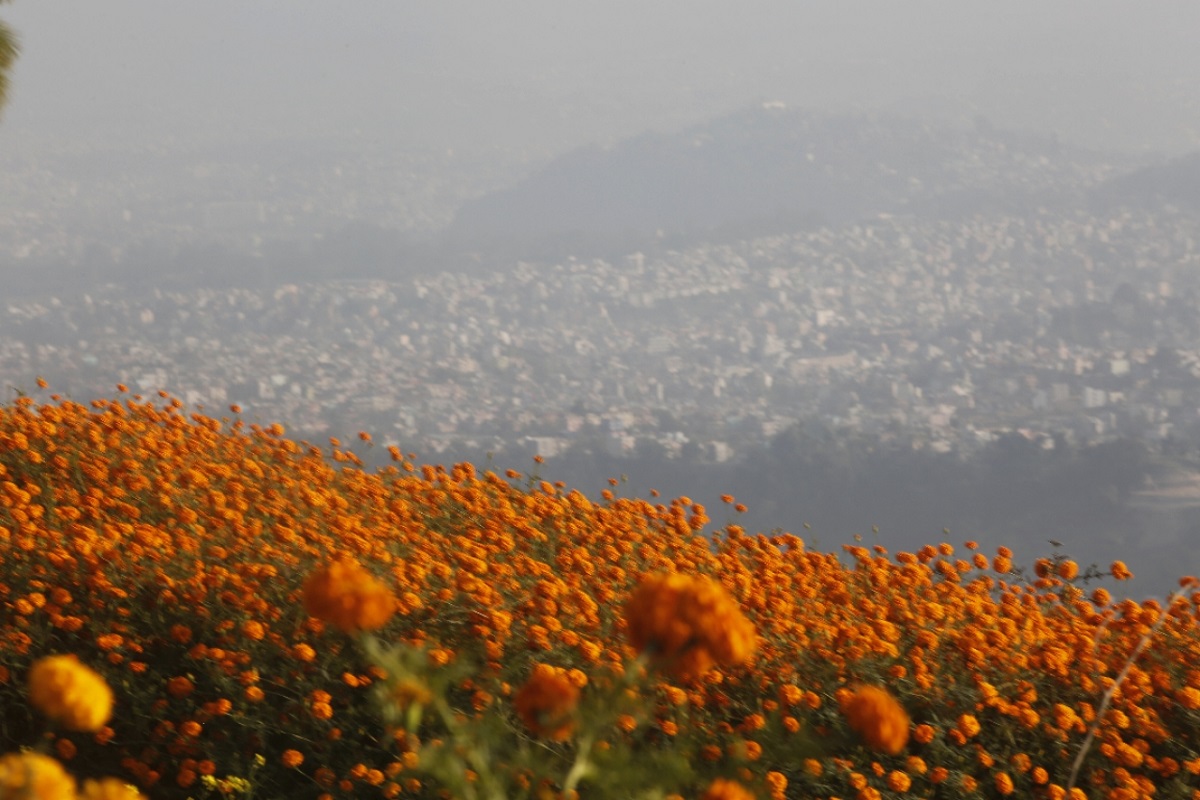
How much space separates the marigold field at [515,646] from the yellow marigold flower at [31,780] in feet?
4.68

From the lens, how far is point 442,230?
15000 cm

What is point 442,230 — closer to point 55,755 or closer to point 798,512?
point 798,512

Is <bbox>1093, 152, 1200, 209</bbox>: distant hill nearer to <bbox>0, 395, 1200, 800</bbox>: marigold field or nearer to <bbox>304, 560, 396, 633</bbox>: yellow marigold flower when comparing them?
<bbox>0, 395, 1200, 800</bbox>: marigold field

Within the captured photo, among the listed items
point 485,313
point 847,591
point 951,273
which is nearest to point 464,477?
point 847,591

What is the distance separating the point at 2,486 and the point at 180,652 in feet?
5.21

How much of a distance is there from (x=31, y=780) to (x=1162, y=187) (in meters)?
125

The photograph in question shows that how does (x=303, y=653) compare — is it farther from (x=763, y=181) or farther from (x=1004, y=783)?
(x=763, y=181)

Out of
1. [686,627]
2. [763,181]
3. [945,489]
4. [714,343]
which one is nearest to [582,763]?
[686,627]

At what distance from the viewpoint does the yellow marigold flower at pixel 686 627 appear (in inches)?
63.6

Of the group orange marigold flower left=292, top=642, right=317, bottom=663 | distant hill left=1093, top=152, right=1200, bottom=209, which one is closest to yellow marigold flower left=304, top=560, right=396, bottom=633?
orange marigold flower left=292, top=642, right=317, bottom=663

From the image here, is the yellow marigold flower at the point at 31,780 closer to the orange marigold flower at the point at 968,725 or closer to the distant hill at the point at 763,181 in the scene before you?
the orange marigold flower at the point at 968,725

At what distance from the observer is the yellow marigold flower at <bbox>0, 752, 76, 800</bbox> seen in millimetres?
1333

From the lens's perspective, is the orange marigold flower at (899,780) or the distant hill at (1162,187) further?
the distant hill at (1162,187)

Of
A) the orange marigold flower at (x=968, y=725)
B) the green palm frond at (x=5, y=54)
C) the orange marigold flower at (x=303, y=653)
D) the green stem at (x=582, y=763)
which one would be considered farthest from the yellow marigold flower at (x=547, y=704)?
the green palm frond at (x=5, y=54)
